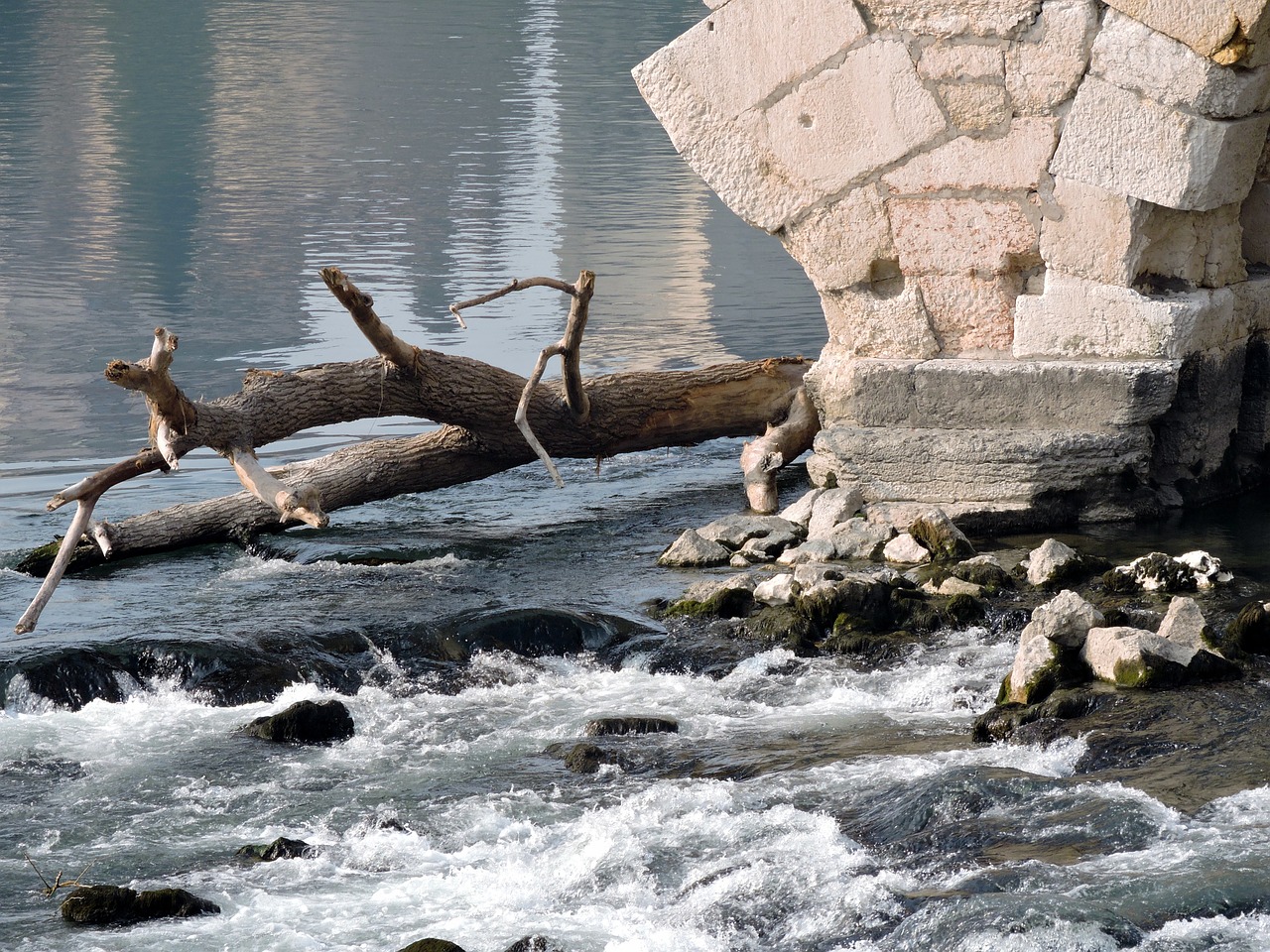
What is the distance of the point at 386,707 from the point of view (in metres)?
6.09

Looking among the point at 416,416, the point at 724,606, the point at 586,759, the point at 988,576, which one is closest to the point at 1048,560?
the point at 988,576

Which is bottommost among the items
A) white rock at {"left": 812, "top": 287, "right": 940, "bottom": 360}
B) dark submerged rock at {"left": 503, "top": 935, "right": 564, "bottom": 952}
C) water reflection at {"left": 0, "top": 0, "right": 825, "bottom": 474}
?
water reflection at {"left": 0, "top": 0, "right": 825, "bottom": 474}

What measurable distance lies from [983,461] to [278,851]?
159 inches

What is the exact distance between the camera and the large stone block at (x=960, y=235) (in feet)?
25.2

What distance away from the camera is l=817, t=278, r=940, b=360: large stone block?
26.3 feet

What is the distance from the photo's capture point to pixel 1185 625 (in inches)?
235

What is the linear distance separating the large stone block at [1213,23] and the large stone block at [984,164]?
2.04 ft

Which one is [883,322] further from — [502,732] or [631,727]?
[502,732]

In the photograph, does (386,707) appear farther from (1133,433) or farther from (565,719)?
(1133,433)

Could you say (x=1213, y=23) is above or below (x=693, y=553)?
above

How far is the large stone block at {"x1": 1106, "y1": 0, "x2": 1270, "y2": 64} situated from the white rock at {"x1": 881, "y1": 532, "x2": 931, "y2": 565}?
2339 millimetres

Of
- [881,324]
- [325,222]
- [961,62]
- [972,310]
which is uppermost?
[961,62]

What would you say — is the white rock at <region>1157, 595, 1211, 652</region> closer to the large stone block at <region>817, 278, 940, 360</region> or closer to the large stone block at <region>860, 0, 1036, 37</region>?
the large stone block at <region>817, 278, 940, 360</region>

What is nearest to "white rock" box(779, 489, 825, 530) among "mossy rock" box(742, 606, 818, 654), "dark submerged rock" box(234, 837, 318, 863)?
"mossy rock" box(742, 606, 818, 654)
